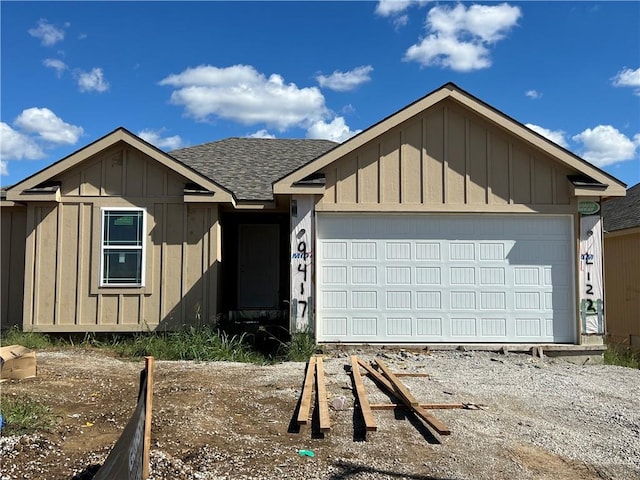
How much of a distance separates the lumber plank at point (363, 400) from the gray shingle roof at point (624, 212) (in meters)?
8.79

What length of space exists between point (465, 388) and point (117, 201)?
23.7 ft

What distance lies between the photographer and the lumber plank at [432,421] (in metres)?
5.04

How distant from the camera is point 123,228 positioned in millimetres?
10289

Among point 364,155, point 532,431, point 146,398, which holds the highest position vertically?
point 364,155

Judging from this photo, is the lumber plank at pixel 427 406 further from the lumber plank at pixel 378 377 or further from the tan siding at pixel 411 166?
the tan siding at pixel 411 166

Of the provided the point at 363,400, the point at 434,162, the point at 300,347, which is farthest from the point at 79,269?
the point at 434,162

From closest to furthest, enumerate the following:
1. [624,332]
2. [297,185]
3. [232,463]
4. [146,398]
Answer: [146,398] < [232,463] < [297,185] < [624,332]

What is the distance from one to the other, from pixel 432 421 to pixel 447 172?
5616 millimetres

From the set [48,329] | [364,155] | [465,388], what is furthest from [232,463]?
[48,329]

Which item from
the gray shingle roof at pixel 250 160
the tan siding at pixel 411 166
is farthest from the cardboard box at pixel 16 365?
the tan siding at pixel 411 166

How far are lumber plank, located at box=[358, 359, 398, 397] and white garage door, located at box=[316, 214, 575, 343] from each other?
1.50 m

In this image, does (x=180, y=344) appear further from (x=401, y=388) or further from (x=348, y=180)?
(x=401, y=388)

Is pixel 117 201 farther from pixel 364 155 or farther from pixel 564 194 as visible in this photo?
pixel 564 194

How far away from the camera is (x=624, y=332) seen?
14.0 metres
